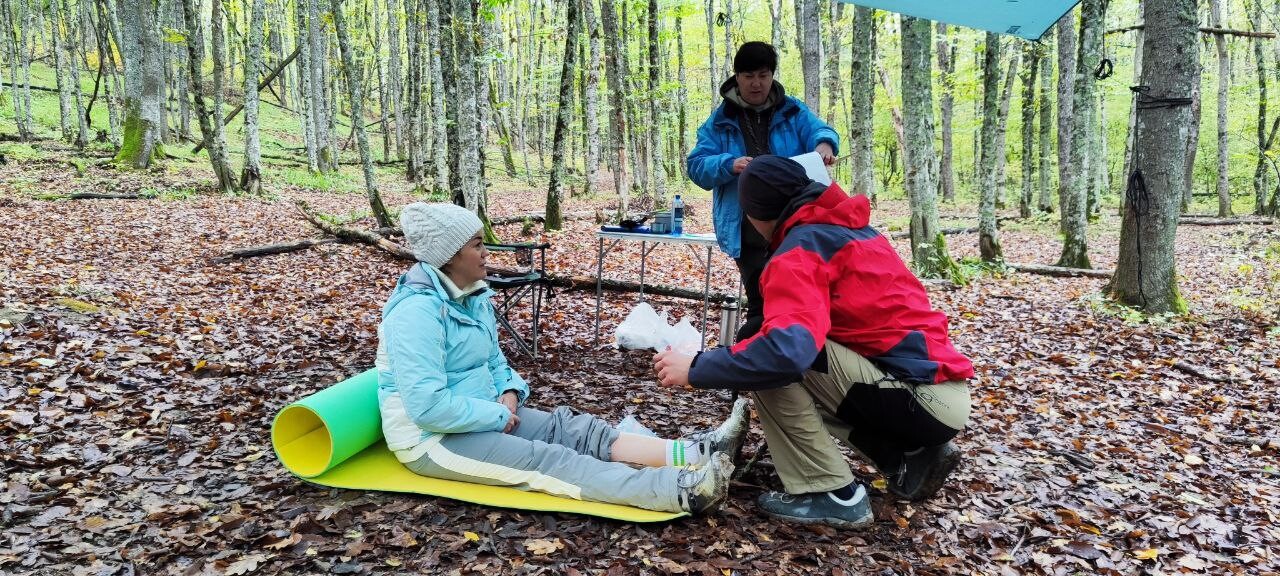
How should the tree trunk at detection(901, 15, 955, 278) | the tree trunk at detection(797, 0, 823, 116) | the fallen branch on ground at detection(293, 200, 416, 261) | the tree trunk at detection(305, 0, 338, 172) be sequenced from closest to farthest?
the tree trunk at detection(901, 15, 955, 278) < the fallen branch on ground at detection(293, 200, 416, 261) < the tree trunk at detection(797, 0, 823, 116) < the tree trunk at detection(305, 0, 338, 172)

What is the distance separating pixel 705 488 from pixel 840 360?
664 mm

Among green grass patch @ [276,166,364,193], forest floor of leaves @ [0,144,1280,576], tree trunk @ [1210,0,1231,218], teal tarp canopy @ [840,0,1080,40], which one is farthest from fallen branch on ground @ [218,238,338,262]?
tree trunk @ [1210,0,1231,218]

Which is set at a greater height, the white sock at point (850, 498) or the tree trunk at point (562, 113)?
the tree trunk at point (562, 113)

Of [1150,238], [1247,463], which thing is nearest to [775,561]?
[1247,463]

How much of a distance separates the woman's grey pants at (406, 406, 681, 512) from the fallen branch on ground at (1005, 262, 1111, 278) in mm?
7439

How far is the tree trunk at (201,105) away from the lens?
32.9 ft

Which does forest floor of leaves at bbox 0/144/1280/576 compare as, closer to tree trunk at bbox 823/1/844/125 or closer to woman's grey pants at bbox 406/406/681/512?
woman's grey pants at bbox 406/406/681/512

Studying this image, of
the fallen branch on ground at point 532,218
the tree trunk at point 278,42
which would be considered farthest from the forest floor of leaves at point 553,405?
the tree trunk at point 278,42

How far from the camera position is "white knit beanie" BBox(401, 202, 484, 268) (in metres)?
2.65

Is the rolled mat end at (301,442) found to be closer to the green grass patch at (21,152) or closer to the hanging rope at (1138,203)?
the hanging rope at (1138,203)

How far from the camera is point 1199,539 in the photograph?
2.47 m

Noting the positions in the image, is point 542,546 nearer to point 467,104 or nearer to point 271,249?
point 467,104

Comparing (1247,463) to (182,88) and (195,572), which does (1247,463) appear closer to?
(195,572)

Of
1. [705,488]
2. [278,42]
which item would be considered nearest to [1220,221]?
[705,488]
